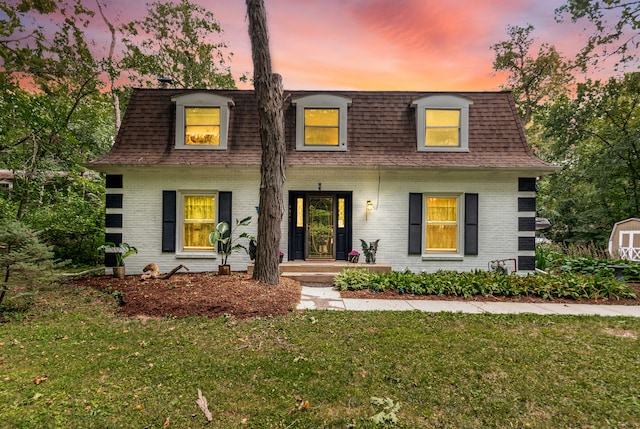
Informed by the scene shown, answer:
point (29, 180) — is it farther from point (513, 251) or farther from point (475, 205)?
point (513, 251)

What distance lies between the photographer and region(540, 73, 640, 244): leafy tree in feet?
43.6

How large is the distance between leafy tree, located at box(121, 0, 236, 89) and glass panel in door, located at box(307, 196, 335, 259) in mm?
13098

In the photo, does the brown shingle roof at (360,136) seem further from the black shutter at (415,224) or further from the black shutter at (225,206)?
the black shutter at (415,224)

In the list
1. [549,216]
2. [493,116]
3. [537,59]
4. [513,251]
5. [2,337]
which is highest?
[537,59]

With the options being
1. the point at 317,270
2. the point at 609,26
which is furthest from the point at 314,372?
the point at 609,26

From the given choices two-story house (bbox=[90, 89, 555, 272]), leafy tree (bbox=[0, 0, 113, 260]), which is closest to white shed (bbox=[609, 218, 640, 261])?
two-story house (bbox=[90, 89, 555, 272])

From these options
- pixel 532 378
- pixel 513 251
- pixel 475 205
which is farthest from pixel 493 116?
pixel 532 378

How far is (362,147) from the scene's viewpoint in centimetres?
859

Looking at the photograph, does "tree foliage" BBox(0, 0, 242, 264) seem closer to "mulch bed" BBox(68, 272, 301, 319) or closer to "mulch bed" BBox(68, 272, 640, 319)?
"mulch bed" BBox(68, 272, 640, 319)

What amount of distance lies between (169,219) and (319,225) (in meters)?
4.34

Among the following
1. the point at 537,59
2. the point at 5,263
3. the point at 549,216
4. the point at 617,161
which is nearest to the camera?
the point at 5,263

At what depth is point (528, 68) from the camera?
657 inches

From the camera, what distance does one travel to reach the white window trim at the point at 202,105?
847 cm

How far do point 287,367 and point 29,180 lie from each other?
995 centimetres
